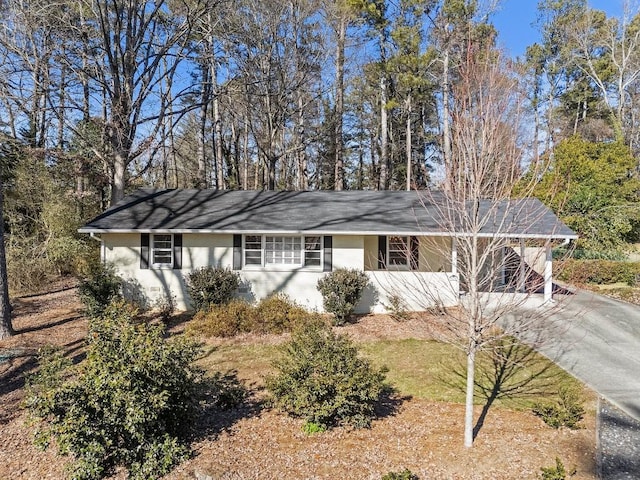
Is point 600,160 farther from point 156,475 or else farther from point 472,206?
point 156,475

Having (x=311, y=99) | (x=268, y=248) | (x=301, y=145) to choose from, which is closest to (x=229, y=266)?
(x=268, y=248)

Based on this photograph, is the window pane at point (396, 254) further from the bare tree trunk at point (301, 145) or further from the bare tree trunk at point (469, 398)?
the bare tree trunk at point (301, 145)

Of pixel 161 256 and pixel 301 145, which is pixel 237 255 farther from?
pixel 301 145

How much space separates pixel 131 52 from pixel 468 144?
1326 cm

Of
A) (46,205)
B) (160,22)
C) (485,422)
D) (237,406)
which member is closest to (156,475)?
(237,406)

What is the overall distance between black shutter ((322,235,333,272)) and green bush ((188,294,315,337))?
4.77ft

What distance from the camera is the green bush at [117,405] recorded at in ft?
13.9

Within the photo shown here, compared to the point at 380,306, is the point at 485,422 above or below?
below

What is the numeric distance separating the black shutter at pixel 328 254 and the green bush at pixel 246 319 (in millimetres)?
1454

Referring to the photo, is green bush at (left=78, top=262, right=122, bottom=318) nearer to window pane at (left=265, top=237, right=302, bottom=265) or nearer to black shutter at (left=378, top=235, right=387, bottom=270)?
window pane at (left=265, top=237, right=302, bottom=265)

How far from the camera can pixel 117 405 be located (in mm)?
4273

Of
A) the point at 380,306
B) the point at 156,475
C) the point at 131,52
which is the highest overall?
the point at 131,52

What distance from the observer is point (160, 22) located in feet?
50.3

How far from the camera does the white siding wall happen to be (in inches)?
438
